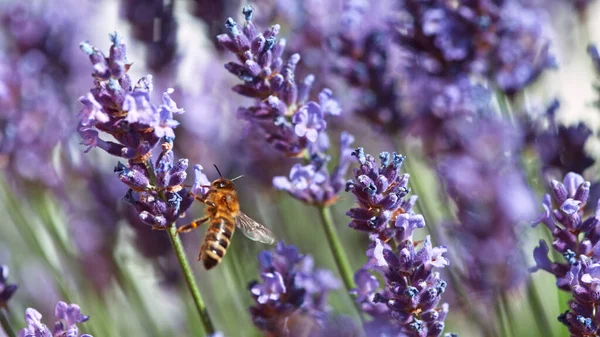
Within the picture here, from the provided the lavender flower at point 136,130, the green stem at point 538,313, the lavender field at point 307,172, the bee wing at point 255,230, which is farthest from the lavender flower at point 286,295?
the green stem at point 538,313

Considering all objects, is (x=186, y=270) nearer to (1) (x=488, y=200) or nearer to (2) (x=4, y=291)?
(2) (x=4, y=291)

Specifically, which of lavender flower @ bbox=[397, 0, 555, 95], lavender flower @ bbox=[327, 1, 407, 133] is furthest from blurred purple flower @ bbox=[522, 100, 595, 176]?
lavender flower @ bbox=[327, 1, 407, 133]

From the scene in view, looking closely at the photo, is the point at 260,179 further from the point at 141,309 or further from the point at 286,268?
the point at 286,268

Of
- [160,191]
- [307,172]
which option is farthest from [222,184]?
[160,191]

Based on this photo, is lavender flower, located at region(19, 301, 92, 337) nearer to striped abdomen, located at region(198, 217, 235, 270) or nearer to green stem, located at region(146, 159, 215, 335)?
green stem, located at region(146, 159, 215, 335)

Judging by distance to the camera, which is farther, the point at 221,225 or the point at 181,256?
the point at 221,225

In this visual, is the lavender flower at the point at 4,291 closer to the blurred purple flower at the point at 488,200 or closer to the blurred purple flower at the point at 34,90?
the blurred purple flower at the point at 34,90

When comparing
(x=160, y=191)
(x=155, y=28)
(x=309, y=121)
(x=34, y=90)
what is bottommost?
(x=160, y=191)
